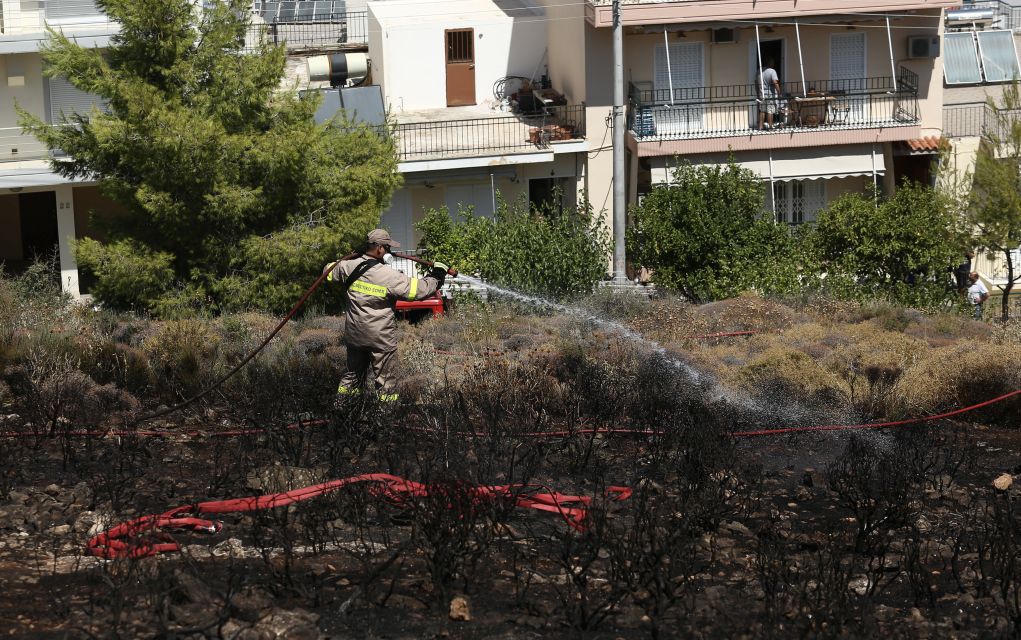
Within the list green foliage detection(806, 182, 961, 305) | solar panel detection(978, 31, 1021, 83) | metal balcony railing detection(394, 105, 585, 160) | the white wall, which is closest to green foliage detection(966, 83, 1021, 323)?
green foliage detection(806, 182, 961, 305)

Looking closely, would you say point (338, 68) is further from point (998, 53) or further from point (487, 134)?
point (998, 53)

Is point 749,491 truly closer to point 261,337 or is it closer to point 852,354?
point 852,354

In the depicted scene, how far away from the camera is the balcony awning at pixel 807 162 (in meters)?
27.9

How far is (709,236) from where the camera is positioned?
21141mm

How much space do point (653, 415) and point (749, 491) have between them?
2265 millimetres

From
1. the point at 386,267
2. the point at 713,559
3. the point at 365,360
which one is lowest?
the point at 713,559

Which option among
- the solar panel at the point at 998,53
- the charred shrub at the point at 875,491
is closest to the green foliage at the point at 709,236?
the charred shrub at the point at 875,491

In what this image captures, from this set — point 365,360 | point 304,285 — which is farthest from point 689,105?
point 365,360

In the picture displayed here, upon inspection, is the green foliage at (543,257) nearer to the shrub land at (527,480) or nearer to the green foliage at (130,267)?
the shrub land at (527,480)

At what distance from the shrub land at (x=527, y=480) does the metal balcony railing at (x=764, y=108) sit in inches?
486

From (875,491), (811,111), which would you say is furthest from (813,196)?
(875,491)

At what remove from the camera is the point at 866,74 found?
2916 centimetres

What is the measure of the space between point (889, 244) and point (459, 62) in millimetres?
13332

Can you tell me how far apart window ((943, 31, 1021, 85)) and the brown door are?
1236 centimetres
